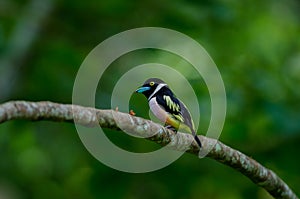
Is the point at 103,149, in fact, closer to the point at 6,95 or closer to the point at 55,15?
the point at 6,95

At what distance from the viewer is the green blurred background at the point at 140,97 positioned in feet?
15.5

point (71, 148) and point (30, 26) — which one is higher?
point (30, 26)

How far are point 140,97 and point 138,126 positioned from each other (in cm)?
271

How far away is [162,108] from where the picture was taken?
8.00 ft

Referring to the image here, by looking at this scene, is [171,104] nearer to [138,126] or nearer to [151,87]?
[151,87]

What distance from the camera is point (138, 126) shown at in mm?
2113

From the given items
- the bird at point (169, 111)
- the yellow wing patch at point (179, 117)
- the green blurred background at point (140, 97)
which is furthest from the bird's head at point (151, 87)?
the green blurred background at point (140, 97)

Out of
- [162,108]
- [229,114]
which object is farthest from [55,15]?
[162,108]

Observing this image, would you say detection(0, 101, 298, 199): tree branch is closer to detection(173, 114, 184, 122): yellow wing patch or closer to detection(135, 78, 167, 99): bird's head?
detection(173, 114, 184, 122): yellow wing patch

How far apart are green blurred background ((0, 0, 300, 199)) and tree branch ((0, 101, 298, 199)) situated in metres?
1.88

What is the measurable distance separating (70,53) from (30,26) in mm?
597

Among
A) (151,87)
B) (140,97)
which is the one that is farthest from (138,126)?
(140,97)

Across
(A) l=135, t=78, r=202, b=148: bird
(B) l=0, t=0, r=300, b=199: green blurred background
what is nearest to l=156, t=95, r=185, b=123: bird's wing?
(A) l=135, t=78, r=202, b=148: bird

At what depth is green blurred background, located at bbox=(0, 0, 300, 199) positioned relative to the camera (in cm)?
471
